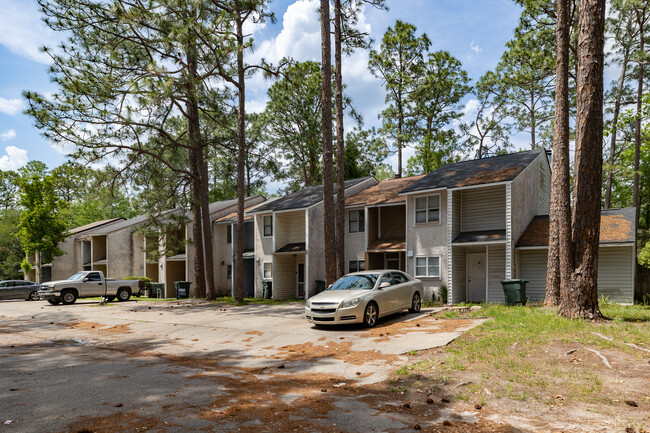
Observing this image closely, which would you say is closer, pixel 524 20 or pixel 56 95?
pixel 56 95

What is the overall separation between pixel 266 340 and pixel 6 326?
10.5 m

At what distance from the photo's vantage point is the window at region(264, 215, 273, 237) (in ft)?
92.2

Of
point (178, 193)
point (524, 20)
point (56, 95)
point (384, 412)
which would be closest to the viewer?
point (384, 412)

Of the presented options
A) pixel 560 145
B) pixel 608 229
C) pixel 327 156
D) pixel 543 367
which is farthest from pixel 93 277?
pixel 608 229

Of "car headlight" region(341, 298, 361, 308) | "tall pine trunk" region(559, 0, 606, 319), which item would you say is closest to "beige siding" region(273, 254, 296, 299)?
"car headlight" region(341, 298, 361, 308)

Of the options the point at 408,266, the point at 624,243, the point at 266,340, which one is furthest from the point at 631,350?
the point at 408,266

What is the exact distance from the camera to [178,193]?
25250 millimetres

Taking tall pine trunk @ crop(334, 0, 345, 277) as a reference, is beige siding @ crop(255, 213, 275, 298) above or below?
below

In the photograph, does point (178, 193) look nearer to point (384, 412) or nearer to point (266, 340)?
point (266, 340)

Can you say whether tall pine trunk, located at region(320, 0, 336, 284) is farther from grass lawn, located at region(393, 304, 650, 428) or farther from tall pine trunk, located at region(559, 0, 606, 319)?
tall pine trunk, located at region(559, 0, 606, 319)

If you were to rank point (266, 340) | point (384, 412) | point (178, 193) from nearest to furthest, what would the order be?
point (384, 412), point (266, 340), point (178, 193)

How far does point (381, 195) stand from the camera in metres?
25.3

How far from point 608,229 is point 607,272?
1932 millimetres

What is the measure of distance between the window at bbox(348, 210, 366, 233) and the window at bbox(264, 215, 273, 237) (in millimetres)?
5462
